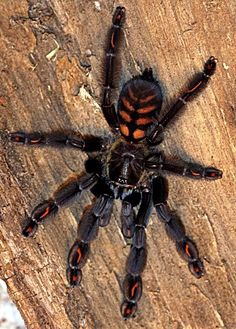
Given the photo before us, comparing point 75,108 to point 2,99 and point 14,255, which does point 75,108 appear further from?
point 14,255

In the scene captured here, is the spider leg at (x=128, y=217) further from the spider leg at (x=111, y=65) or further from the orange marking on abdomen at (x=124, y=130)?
the spider leg at (x=111, y=65)

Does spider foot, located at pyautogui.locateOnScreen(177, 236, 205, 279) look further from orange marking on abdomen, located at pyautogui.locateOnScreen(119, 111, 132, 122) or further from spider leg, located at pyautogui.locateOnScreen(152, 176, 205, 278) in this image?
orange marking on abdomen, located at pyautogui.locateOnScreen(119, 111, 132, 122)

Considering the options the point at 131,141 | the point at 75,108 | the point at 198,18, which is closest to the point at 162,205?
the point at 131,141

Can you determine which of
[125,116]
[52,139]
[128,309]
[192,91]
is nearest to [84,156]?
[52,139]

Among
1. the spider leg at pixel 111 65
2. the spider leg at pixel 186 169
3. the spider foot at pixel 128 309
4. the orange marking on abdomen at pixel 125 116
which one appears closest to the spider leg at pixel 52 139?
the spider leg at pixel 111 65

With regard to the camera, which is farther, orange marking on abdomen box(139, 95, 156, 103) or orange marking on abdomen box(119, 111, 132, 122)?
orange marking on abdomen box(119, 111, 132, 122)

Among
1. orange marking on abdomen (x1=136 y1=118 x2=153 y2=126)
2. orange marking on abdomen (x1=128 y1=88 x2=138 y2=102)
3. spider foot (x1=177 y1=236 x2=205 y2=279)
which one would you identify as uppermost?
orange marking on abdomen (x1=128 y1=88 x2=138 y2=102)

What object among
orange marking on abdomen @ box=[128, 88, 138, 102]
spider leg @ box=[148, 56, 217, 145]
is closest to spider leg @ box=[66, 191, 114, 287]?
spider leg @ box=[148, 56, 217, 145]

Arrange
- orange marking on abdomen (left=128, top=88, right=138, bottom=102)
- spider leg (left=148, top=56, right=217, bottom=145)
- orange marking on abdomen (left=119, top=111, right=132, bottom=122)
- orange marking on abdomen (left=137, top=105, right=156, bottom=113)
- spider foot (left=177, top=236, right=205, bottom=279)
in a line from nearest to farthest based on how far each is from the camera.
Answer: spider leg (left=148, top=56, right=217, bottom=145)
orange marking on abdomen (left=128, top=88, right=138, bottom=102)
orange marking on abdomen (left=137, top=105, right=156, bottom=113)
orange marking on abdomen (left=119, top=111, right=132, bottom=122)
spider foot (left=177, top=236, right=205, bottom=279)
